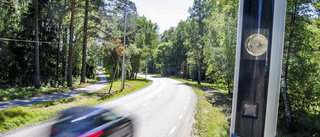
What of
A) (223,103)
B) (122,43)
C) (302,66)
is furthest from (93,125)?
(122,43)

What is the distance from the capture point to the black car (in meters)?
4.73

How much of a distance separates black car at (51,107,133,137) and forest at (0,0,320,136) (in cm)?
747

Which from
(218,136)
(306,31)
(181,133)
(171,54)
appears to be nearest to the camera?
(218,136)

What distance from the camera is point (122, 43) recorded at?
23109mm

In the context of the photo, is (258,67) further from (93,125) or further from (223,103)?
(223,103)

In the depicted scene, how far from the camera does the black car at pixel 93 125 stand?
4.73m

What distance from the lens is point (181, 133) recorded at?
775 cm

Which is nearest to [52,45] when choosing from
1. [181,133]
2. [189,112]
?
[189,112]

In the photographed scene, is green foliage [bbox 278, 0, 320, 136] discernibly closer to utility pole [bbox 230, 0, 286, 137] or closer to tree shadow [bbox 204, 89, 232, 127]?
tree shadow [bbox 204, 89, 232, 127]

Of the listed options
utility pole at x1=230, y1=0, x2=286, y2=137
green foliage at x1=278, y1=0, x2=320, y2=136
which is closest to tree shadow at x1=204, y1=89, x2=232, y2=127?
green foliage at x1=278, y1=0, x2=320, y2=136

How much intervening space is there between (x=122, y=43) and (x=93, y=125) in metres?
19.1

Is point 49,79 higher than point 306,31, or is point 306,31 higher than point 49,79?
point 306,31

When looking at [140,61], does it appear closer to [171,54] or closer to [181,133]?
[171,54]

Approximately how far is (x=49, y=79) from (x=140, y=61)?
1912cm
